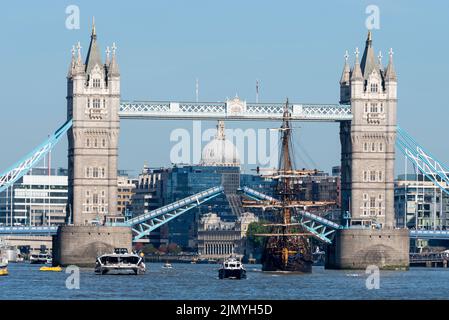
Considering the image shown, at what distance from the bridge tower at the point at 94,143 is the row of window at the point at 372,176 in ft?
75.9

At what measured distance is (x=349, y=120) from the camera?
135m

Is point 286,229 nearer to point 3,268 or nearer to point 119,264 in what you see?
point 119,264

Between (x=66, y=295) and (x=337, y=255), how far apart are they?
73672mm

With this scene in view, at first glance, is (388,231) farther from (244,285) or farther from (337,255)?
(244,285)

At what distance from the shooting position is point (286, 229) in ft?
385

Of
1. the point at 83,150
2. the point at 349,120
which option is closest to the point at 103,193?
the point at 83,150

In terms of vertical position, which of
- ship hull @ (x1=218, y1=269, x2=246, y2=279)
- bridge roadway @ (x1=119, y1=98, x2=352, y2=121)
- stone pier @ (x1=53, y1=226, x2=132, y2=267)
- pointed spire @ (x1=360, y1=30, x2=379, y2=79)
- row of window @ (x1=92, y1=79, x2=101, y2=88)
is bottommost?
ship hull @ (x1=218, y1=269, x2=246, y2=279)

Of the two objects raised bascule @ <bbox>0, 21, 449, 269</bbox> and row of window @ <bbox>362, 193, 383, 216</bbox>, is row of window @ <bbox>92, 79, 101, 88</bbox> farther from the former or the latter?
row of window @ <bbox>362, 193, 383, 216</bbox>

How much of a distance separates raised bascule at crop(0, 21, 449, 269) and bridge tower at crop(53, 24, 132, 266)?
92mm

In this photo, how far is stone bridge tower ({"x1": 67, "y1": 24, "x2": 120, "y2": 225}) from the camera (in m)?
131

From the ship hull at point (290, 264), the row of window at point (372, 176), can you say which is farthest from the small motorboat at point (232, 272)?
the row of window at point (372, 176)

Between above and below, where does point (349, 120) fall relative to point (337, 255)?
above

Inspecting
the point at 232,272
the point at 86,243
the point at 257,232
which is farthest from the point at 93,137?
the point at 257,232

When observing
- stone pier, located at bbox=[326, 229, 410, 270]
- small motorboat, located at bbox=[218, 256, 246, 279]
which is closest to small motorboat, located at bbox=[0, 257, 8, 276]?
small motorboat, located at bbox=[218, 256, 246, 279]
